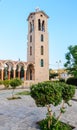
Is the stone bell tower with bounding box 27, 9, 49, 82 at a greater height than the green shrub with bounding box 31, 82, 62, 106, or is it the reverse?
the stone bell tower with bounding box 27, 9, 49, 82

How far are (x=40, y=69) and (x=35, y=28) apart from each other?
9.76 m

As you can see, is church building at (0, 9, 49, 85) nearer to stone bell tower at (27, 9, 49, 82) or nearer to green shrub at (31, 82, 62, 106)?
stone bell tower at (27, 9, 49, 82)

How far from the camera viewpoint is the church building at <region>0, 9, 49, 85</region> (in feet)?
149

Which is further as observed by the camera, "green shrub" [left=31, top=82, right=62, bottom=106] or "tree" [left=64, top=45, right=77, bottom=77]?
"tree" [left=64, top=45, right=77, bottom=77]

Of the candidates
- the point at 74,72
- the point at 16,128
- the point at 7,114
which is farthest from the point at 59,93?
the point at 74,72

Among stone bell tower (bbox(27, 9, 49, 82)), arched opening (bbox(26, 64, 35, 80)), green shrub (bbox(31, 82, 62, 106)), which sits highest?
stone bell tower (bbox(27, 9, 49, 82))

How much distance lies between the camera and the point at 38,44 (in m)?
45.8

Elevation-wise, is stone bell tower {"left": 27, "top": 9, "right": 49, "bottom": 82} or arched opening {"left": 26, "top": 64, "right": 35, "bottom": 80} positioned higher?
stone bell tower {"left": 27, "top": 9, "right": 49, "bottom": 82}

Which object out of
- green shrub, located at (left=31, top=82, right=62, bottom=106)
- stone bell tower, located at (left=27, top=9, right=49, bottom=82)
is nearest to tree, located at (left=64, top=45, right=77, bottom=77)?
stone bell tower, located at (left=27, top=9, right=49, bottom=82)

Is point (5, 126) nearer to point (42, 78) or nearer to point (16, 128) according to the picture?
point (16, 128)

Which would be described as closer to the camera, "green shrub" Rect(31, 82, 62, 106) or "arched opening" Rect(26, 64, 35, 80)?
"green shrub" Rect(31, 82, 62, 106)

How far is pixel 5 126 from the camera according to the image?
948 cm

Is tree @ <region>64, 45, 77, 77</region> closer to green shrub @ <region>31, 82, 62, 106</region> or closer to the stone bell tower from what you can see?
the stone bell tower

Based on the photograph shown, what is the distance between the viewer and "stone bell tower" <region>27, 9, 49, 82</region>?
45656 millimetres
